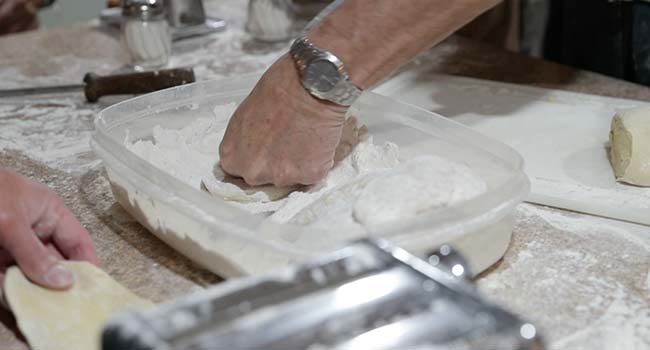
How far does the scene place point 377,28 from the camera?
1124 mm

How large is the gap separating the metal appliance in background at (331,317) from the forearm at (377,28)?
0.53 meters

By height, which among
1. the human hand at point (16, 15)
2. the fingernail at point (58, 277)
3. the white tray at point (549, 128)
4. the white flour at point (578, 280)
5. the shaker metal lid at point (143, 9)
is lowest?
the human hand at point (16, 15)

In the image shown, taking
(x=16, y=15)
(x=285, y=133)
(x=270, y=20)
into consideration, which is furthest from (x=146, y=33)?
(x=16, y=15)

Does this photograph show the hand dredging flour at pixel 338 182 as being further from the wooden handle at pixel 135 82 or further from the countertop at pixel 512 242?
the wooden handle at pixel 135 82

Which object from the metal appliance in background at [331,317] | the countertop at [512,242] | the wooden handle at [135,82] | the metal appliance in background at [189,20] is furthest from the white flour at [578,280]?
the metal appliance in background at [189,20]

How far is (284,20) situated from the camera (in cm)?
202

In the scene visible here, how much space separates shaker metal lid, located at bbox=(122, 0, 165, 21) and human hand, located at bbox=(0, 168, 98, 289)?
2.98 ft

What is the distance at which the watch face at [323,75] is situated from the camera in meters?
1.11

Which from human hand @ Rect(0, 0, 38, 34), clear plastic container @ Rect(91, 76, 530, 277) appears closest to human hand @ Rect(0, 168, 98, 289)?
clear plastic container @ Rect(91, 76, 530, 277)

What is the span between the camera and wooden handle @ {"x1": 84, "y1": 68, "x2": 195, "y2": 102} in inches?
63.4

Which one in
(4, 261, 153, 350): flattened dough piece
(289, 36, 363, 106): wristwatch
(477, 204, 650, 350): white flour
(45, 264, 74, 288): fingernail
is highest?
(289, 36, 363, 106): wristwatch

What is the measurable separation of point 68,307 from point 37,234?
0.44 feet

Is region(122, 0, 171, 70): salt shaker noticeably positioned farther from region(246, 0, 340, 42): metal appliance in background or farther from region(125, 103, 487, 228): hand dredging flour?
region(125, 103, 487, 228): hand dredging flour

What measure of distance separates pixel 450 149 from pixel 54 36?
4.44 ft
